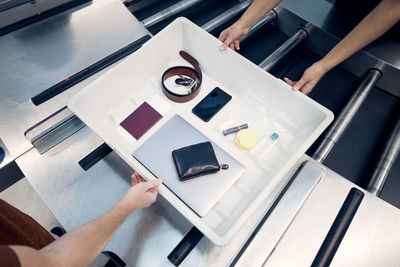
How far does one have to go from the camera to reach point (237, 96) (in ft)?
3.09

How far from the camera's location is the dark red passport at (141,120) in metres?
0.84

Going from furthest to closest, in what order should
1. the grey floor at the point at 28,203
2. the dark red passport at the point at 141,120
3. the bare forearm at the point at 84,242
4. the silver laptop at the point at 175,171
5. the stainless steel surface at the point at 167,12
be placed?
the grey floor at the point at 28,203 < the stainless steel surface at the point at 167,12 < the dark red passport at the point at 141,120 < the silver laptop at the point at 175,171 < the bare forearm at the point at 84,242

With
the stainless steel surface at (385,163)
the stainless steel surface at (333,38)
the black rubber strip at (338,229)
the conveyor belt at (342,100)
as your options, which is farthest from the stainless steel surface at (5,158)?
the stainless steel surface at (333,38)

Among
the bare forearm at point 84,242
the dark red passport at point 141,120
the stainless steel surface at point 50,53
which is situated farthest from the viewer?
the stainless steel surface at point 50,53

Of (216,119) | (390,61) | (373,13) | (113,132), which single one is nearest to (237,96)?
(216,119)

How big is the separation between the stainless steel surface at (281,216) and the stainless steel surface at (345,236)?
0.05 feet

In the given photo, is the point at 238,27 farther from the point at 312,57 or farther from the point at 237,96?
the point at 312,57

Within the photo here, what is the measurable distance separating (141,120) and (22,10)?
0.77 metres

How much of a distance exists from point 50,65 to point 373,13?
1246 millimetres

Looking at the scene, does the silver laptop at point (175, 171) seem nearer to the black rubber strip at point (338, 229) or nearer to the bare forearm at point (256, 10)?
the black rubber strip at point (338, 229)

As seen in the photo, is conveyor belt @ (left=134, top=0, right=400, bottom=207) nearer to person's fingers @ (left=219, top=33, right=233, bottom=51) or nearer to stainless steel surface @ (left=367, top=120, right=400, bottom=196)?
stainless steel surface @ (left=367, top=120, right=400, bottom=196)

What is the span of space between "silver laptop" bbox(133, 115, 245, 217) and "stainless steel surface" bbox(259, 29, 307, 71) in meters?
0.65

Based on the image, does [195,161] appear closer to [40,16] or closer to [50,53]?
[50,53]

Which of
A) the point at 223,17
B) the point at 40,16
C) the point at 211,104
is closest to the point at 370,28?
the point at 211,104
